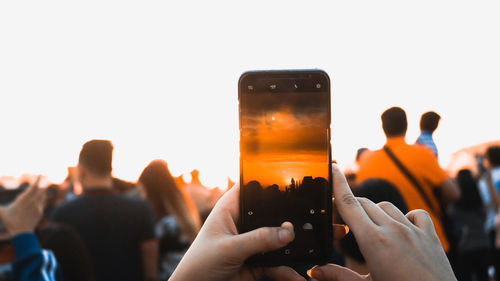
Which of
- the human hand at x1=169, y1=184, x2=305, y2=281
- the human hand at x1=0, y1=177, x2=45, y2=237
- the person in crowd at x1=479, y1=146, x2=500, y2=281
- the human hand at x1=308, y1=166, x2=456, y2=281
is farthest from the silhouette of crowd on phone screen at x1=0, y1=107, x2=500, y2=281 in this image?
the person in crowd at x1=479, y1=146, x2=500, y2=281

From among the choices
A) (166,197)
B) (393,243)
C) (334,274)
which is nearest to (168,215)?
(166,197)

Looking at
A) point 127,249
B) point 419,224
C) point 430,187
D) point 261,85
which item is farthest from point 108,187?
point 419,224

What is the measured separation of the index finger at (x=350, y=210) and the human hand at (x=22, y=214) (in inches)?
57.8

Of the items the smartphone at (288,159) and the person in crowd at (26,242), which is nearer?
the smartphone at (288,159)

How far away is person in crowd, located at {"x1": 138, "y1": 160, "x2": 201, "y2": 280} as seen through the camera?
17.7 ft

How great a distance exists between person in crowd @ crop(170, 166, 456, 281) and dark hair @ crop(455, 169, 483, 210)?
6.07 metres

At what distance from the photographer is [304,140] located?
1.85 m

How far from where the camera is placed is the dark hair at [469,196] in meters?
7.21

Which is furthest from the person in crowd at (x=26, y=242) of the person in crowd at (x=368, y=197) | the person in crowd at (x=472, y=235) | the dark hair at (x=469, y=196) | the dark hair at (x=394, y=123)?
the dark hair at (x=469, y=196)

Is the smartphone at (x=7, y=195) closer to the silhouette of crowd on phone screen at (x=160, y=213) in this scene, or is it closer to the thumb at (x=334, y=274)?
the silhouette of crowd on phone screen at (x=160, y=213)

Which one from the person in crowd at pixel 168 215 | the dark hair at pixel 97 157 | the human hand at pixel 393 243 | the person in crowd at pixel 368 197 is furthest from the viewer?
the person in crowd at pixel 168 215

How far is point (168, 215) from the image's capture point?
5.71 meters

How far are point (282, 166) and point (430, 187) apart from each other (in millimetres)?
3246

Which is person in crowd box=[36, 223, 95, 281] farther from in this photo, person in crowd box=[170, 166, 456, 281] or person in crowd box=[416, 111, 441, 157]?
person in crowd box=[416, 111, 441, 157]
